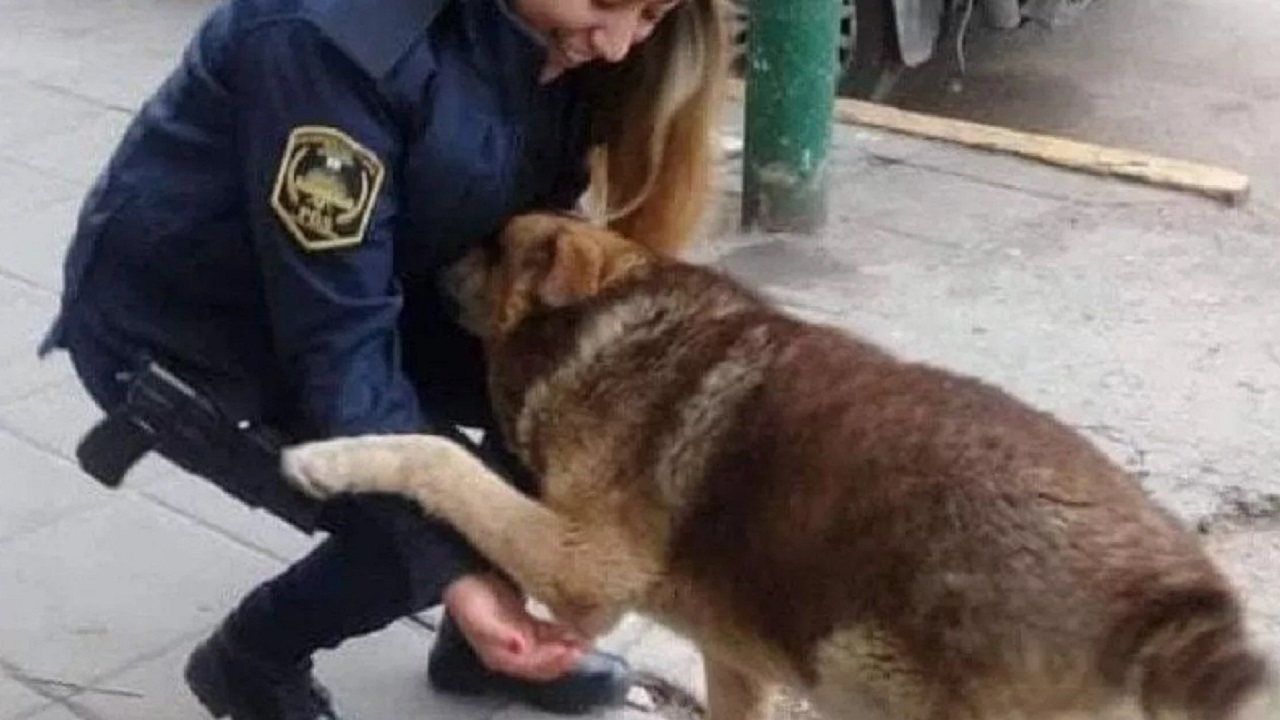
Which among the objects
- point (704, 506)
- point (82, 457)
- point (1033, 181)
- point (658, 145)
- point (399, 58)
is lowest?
point (1033, 181)

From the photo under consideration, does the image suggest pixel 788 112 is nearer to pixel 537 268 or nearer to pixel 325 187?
pixel 537 268

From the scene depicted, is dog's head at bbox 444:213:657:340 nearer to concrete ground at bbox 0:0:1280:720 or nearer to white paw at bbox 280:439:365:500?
white paw at bbox 280:439:365:500

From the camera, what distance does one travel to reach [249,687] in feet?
11.2

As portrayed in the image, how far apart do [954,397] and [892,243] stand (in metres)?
2.95

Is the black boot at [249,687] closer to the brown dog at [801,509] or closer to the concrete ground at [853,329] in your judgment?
the concrete ground at [853,329]

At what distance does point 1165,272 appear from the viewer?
555 cm

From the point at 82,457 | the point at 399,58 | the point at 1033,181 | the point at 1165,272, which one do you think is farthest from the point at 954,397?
the point at 1033,181

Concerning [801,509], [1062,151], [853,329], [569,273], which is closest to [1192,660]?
[801,509]

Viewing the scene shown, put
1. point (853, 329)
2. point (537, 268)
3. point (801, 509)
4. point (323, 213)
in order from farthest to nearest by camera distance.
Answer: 1. point (853, 329)
2. point (537, 268)
3. point (323, 213)
4. point (801, 509)

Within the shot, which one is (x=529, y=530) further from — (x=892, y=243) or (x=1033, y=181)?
(x=1033, y=181)

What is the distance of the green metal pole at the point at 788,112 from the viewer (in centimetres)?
564

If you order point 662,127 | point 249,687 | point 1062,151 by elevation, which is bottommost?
point 1062,151

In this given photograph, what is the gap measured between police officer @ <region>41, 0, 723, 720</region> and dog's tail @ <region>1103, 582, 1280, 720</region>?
81 centimetres

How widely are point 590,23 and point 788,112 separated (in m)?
2.77
